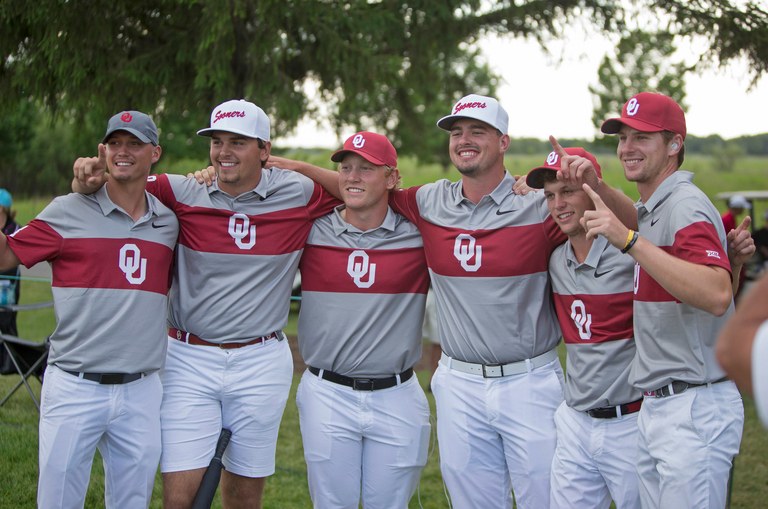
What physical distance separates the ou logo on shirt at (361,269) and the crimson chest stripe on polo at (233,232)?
0.38 metres

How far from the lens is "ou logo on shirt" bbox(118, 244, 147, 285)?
14.9ft

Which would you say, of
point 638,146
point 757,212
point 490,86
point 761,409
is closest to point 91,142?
point 638,146

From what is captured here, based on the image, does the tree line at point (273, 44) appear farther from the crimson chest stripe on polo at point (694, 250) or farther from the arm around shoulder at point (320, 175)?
the crimson chest stripe on polo at point (694, 250)

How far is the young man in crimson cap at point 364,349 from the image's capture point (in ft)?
15.9

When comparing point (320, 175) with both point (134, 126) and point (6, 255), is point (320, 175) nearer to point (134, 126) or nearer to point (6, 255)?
point (134, 126)

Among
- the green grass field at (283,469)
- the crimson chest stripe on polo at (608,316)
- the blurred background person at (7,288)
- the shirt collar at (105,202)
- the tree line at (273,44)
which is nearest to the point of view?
the crimson chest stripe on polo at (608,316)

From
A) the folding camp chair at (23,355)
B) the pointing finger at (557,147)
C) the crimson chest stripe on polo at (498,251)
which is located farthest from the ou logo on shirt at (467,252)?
the folding camp chair at (23,355)

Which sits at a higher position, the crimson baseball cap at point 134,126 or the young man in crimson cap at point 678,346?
the crimson baseball cap at point 134,126

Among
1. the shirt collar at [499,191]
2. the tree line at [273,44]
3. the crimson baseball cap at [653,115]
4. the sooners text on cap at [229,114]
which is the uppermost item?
the tree line at [273,44]

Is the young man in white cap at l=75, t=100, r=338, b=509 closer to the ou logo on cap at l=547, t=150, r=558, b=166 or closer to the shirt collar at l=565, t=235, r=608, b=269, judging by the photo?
the ou logo on cap at l=547, t=150, r=558, b=166

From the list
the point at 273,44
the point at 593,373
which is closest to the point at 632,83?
the point at 273,44

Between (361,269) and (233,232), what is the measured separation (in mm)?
776

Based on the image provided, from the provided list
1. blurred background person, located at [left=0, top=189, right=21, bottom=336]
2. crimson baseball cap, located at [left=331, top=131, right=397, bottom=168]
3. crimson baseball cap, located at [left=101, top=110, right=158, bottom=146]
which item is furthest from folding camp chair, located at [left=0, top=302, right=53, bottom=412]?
crimson baseball cap, located at [left=331, top=131, right=397, bottom=168]

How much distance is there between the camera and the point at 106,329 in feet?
14.6
